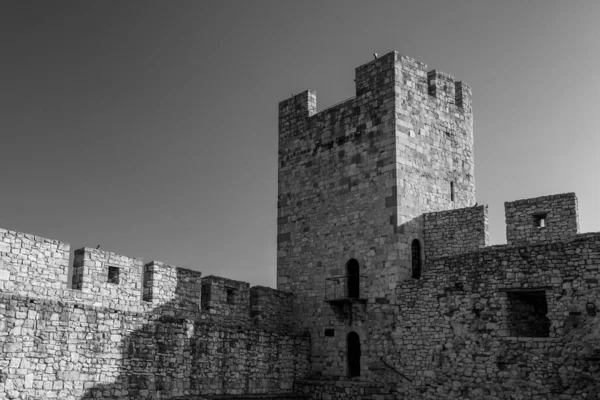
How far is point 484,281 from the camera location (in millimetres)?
16609

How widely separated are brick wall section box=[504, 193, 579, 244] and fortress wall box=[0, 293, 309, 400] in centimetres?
668

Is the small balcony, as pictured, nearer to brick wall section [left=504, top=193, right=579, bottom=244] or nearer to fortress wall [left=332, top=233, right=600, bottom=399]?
fortress wall [left=332, top=233, right=600, bottom=399]

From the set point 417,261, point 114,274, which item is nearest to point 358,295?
point 417,261

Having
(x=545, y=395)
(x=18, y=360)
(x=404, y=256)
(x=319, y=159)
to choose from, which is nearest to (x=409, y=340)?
(x=404, y=256)

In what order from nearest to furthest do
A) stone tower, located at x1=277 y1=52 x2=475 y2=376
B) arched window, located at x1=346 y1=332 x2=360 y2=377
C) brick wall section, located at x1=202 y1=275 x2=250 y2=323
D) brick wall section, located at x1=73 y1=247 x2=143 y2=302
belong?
brick wall section, located at x1=73 y1=247 x2=143 y2=302, brick wall section, located at x1=202 y1=275 x2=250 y2=323, stone tower, located at x1=277 y1=52 x2=475 y2=376, arched window, located at x1=346 y1=332 x2=360 y2=377

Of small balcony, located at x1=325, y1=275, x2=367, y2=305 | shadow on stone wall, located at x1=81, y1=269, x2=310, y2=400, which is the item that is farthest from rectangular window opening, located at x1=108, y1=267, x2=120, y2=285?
small balcony, located at x1=325, y1=275, x2=367, y2=305

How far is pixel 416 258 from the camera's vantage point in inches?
757

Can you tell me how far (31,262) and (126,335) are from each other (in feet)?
8.31

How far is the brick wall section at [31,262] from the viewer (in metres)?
14.9

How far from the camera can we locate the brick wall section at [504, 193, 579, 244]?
17531mm

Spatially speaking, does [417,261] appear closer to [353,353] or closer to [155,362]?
[353,353]

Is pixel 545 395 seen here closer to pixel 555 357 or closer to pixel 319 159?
pixel 555 357

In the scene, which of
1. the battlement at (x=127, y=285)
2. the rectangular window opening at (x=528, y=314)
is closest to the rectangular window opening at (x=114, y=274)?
the battlement at (x=127, y=285)

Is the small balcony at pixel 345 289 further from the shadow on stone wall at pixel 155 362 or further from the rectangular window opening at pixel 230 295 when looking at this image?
the shadow on stone wall at pixel 155 362
